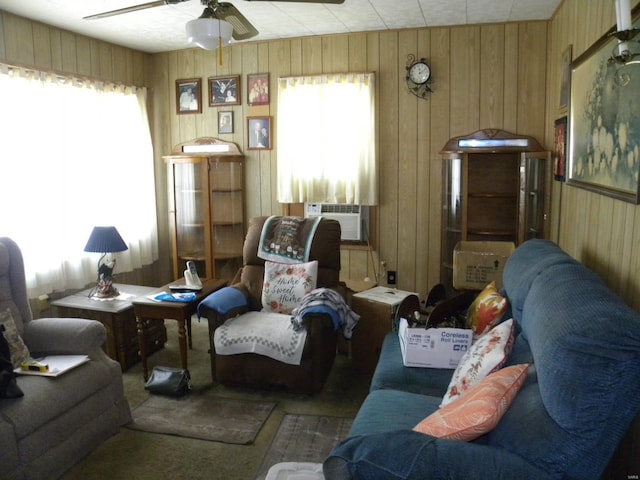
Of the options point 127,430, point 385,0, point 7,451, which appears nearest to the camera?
point 7,451

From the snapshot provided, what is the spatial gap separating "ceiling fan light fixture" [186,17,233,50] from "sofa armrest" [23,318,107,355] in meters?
1.56

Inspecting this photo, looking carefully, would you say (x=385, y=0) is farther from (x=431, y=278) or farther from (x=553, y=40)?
(x=431, y=278)

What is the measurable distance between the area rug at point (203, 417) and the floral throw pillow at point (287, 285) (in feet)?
2.21

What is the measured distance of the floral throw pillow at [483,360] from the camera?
77.4 inches

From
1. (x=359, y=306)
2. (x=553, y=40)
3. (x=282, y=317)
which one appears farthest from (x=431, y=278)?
(x=553, y=40)

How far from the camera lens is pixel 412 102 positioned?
175 inches

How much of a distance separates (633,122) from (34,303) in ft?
12.7

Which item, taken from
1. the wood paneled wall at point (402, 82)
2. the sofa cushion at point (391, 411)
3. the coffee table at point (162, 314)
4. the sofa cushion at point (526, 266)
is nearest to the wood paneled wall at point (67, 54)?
the wood paneled wall at point (402, 82)

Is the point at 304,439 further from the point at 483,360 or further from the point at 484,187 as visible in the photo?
the point at 484,187

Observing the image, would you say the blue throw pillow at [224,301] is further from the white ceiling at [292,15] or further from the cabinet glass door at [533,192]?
the cabinet glass door at [533,192]

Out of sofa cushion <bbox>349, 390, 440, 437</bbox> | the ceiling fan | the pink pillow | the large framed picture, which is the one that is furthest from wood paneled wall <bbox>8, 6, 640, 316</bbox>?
the pink pillow

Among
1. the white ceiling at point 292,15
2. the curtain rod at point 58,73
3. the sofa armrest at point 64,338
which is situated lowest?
the sofa armrest at point 64,338

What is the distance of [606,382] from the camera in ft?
4.30

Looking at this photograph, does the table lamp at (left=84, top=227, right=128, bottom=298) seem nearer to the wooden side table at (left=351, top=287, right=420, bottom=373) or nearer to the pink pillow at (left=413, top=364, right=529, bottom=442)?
the wooden side table at (left=351, top=287, right=420, bottom=373)
